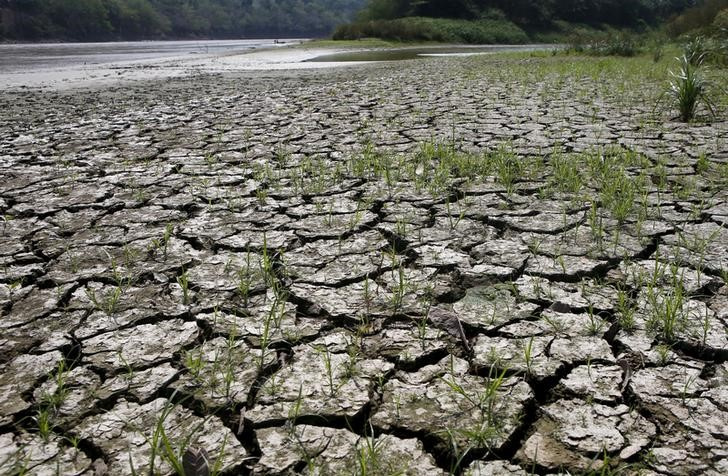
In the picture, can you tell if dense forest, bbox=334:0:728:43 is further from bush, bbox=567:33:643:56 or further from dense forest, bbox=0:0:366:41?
dense forest, bbox=0:0:366:41

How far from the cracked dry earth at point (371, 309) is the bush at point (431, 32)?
92.4ft

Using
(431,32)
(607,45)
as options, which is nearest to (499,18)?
(431,32)

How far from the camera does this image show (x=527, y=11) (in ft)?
155

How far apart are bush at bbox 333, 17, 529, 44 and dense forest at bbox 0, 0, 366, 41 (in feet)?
110

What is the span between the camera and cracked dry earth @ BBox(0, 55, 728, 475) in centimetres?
131

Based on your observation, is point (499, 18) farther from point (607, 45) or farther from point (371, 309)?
point (371, 309)

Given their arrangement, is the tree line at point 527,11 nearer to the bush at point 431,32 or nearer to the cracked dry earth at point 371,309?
the bush at point 431,32

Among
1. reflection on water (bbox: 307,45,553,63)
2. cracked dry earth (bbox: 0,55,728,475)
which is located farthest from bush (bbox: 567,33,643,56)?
cracked dry earth (bbox: 0,55,728,475)

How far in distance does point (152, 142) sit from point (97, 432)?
12.2 feet

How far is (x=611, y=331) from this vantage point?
1717mm

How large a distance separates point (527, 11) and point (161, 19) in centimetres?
4571

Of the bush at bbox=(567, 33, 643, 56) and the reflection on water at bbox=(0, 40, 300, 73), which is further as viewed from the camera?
the reflection on water at bbox=(0, 40, 300, 73)

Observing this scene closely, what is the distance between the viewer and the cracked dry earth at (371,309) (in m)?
1.31

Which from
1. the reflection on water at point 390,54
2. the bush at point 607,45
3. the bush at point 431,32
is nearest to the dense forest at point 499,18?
the bush at point 431,32
